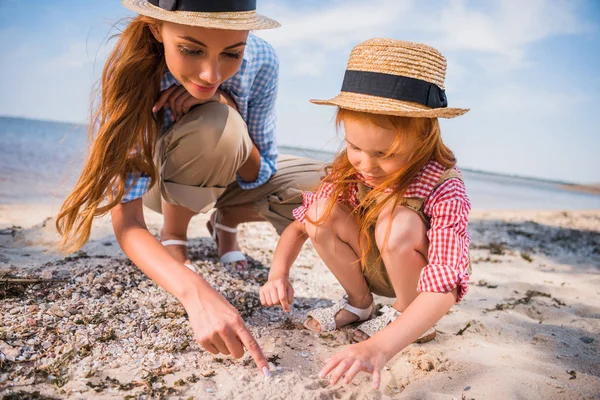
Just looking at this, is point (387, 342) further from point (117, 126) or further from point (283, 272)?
point (117, 126)

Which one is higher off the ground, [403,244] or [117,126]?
[117,126]

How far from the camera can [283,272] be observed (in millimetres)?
2021

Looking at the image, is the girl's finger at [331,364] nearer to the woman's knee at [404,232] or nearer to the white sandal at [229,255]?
the woman's knee at [404,232]

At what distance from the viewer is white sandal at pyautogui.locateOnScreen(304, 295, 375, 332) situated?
2.16 metres

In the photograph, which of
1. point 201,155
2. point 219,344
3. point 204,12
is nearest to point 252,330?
point 219,344

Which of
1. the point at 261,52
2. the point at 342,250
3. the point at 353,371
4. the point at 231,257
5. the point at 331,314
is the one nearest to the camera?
the point at 353,371

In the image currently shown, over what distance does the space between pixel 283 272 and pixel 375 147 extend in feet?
2.10

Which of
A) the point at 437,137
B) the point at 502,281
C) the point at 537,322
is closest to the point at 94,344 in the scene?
the point at 437,137

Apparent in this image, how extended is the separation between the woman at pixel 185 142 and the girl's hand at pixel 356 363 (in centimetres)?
31

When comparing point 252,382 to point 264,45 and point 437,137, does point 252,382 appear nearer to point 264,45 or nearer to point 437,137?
point 437,137

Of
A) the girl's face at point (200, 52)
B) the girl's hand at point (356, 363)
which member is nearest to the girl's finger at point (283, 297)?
the girl's hand at point (356, 363)

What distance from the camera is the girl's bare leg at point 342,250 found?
6.59ft

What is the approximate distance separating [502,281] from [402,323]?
6.28 feet

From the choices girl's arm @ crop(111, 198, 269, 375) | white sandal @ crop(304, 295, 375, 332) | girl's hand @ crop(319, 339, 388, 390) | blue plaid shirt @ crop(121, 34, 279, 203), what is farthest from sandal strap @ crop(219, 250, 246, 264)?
girl's hand @ crop(319, 339, 388, 390)
